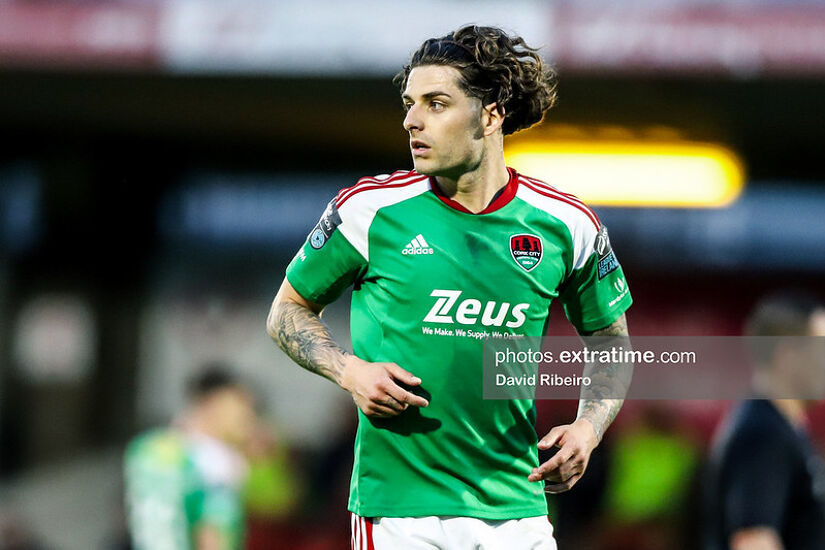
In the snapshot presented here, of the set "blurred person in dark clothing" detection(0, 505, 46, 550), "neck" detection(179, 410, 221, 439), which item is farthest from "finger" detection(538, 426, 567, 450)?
"blurred person in dark clothing" detection(0, 505, 46, 550)

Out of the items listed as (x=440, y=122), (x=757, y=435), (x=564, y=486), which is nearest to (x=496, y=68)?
(x=440, y=122)

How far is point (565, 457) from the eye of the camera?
10.7 feet

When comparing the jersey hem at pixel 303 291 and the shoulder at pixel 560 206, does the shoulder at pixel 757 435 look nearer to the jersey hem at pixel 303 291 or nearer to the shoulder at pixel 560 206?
the shoulder at pixel 560 206

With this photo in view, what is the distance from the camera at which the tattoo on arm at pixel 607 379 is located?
11.9ft

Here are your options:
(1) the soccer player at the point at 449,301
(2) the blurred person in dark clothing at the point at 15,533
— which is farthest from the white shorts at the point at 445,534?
(2) the blurred person in dark clothing at the point at 15,533

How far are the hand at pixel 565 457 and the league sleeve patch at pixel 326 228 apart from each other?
0.85m

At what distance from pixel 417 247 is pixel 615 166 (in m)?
8.36

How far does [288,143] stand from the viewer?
13.0 metres

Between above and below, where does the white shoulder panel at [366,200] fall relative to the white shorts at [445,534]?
above

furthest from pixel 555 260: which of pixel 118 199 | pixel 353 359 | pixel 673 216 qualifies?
pixel 118 199

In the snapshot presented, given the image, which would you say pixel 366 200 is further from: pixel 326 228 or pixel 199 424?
pixel 199 424

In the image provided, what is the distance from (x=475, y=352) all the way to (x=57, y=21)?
7.79 meters

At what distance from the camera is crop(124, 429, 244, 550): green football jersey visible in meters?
6.11

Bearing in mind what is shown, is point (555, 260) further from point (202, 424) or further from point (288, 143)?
point (288, 143)
